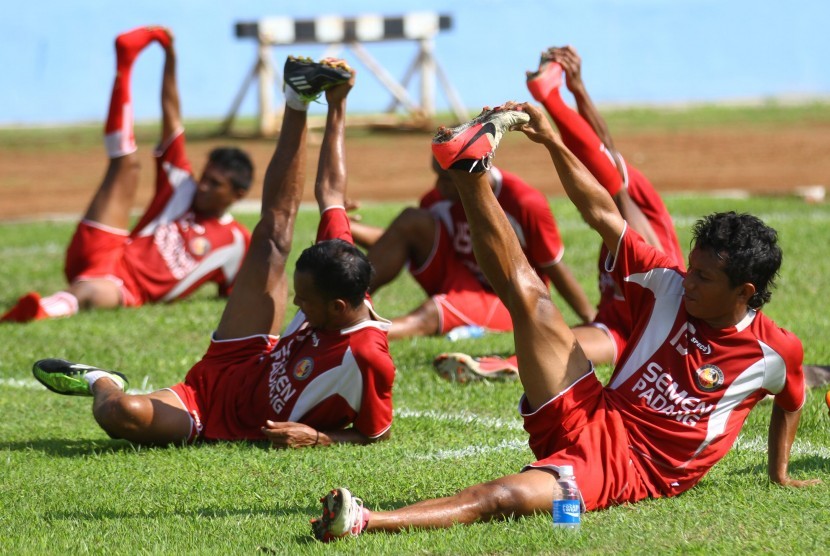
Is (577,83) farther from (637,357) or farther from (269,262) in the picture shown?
(637,357)

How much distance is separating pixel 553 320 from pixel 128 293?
6.17 meters

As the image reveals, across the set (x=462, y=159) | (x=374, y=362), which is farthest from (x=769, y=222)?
(x=462, y=159)

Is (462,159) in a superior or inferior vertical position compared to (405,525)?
superior

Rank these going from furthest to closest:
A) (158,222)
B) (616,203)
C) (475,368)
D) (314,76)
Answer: (158,222), (475,368), (616,203), (314,76)

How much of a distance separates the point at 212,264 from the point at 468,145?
6155mm

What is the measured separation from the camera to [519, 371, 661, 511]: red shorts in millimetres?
4711

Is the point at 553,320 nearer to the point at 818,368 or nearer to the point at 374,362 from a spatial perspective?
the point at 374,362

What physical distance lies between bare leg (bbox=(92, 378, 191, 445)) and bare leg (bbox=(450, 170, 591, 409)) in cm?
200

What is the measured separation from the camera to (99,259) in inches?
404

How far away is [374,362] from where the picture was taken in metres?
5.77

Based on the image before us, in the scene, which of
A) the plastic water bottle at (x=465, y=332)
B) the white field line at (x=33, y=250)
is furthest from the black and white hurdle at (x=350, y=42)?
the plastic water bottle at (x=465, y=332)

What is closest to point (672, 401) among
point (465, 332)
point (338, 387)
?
point (338, 387)

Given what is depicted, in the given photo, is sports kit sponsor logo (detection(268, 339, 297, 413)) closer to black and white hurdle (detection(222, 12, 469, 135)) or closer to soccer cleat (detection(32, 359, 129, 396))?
soccer cleat (detection(32, 359, 129, 396))

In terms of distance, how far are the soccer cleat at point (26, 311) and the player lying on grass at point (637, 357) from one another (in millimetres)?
5649
